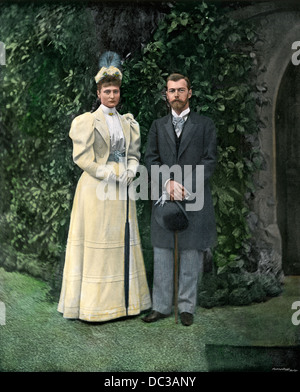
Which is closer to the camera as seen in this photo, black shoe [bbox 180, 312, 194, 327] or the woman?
the woman

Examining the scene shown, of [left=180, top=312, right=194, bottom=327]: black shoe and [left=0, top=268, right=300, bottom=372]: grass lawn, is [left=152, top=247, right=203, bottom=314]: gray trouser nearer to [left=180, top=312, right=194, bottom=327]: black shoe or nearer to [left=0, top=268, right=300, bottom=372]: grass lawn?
[left=180, top=312, right=194, bottom=327]: black shoe

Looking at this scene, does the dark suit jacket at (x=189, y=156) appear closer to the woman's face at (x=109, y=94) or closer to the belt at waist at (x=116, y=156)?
the belt at waist at (x=116, y=156)

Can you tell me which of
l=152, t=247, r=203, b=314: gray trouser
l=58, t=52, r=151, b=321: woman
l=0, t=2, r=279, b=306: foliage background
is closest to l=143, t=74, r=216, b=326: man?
l=152, t=247, r=203, b=314: gray trouser

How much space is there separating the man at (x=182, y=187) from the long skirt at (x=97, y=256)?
254mm

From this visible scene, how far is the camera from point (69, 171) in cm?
533

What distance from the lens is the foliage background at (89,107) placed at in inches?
208

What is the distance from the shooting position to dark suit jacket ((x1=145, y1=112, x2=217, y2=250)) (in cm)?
520

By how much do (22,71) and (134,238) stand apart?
1944 millimetres

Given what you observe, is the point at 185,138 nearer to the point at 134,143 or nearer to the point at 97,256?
the point at 134,143

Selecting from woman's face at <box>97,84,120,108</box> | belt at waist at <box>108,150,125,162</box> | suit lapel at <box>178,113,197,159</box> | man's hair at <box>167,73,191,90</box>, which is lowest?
belt at waist at <box>108,150,125,162</box>

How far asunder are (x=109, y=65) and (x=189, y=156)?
113cm

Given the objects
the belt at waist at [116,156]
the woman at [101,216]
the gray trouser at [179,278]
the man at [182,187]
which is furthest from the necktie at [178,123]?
the gray trouser at [179,278]
